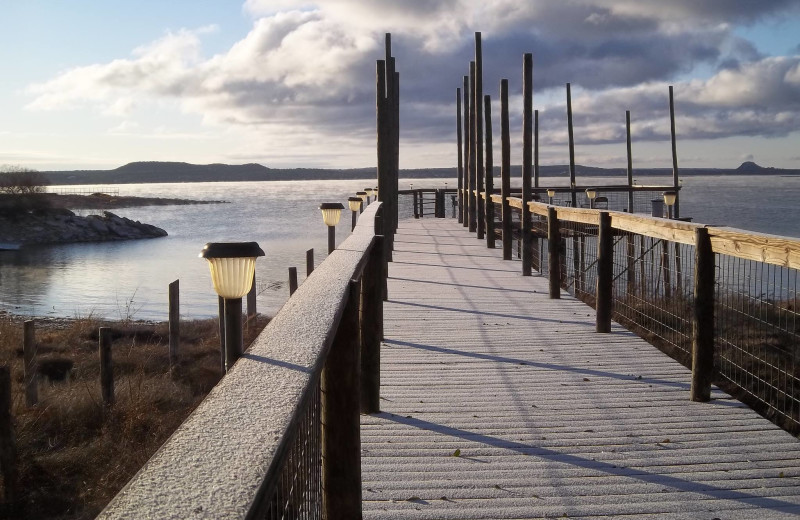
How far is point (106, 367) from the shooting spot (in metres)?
10.1

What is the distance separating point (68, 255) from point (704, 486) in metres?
41.2

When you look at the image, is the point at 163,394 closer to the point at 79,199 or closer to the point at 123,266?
the point at 123,266

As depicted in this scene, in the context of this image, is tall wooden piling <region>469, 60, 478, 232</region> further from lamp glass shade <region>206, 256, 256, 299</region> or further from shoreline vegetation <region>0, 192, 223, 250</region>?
shoreline vegetation <region>0, 192, 223, 250</region>

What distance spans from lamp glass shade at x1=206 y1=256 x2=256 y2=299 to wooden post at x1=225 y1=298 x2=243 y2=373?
5.3 inches

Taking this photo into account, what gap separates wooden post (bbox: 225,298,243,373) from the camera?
3.10 metres

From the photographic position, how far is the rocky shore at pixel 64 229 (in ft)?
157

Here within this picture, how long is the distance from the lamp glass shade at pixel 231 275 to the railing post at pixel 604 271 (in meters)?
4.25

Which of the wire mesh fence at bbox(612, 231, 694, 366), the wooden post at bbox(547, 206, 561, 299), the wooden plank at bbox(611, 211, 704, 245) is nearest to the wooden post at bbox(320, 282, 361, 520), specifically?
the wooden plank at bbox(611, 211, 704, 245)

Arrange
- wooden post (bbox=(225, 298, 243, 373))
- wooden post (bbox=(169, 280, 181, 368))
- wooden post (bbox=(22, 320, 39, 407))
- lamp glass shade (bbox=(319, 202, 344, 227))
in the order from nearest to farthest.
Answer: wooden post (bbox=(225, 298, 243, 373)) → lamp glass shade (bbox=(319, 202, 344, 227)) → wooden post (bbox=(22, 320, 39, 407)) → wooden post (bbox=(169, 280, 181, 368))

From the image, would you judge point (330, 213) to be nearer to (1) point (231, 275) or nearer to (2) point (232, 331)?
(1) point (231, 275)

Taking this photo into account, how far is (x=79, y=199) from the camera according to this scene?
8881cm

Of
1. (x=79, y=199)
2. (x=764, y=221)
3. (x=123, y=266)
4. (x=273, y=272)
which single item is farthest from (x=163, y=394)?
(x=79, y=199)

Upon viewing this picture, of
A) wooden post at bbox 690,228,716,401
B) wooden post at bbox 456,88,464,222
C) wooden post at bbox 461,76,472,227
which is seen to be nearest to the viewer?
wooden post at bbox 690,228,716,401

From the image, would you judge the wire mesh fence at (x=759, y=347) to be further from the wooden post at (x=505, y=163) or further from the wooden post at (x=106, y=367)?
the wooden post at (x=106, y=367)
